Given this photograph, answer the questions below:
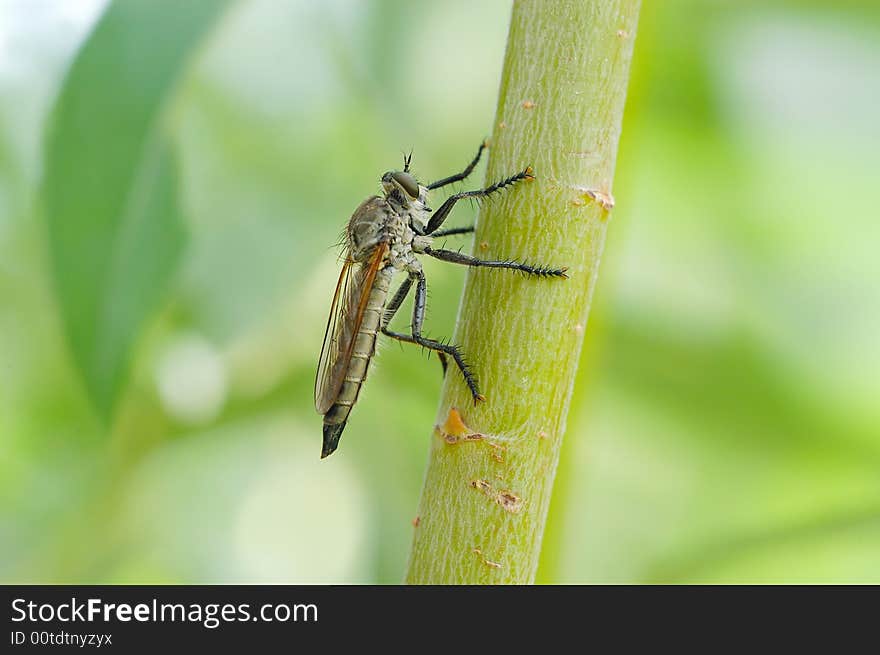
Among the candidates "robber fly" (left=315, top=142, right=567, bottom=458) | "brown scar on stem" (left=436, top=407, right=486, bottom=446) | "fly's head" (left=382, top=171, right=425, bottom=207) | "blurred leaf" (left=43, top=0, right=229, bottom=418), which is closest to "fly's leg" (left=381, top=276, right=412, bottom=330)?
"robber fly" (left=315, top=142, right=567, bottom=458)

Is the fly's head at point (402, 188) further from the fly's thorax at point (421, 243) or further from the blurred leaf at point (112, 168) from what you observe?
the blurred leaf at point (112, 168)

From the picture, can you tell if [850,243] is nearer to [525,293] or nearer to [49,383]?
[525,293]

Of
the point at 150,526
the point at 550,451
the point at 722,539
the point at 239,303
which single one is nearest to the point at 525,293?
the point at 550,451

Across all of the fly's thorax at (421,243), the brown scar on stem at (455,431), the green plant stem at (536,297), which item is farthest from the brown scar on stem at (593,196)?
the fly's thorax at (421,243)

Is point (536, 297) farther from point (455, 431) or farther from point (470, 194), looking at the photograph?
point (470, 194)

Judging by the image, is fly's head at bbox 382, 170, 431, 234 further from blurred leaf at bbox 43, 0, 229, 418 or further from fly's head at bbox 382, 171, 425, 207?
blurred leaf at bbox 43, 0, 229, 418

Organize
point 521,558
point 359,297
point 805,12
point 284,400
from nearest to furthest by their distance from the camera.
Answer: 1. point 521,558
2. point 359,297
3. point 805,12
4. point 284,400
